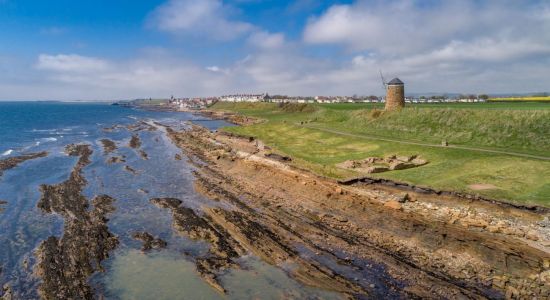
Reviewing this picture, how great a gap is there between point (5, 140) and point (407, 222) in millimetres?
88466

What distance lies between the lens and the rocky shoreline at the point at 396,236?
754 inches

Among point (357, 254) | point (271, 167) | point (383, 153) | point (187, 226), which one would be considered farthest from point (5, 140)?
point (357, 254)

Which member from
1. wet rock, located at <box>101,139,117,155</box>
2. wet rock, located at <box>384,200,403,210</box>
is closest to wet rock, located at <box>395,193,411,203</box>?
wet rock, located at <box>384,200,403,210</box>

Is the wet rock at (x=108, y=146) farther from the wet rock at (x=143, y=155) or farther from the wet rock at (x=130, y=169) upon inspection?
the wet rock at (x=130, y=169)

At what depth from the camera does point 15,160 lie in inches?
2165

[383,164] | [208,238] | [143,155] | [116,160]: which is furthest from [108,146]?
[383,164]

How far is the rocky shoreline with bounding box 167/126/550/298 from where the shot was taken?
754 inches

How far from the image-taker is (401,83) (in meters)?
64.8

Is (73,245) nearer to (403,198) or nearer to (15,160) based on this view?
(403,198)

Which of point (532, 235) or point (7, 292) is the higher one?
point (532, 235)

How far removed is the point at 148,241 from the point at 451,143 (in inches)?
1416

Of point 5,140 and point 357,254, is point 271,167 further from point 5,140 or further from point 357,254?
point 5,140

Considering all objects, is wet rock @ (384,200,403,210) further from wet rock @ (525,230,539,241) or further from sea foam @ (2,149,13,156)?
sea foam @ (2,149,13,156)

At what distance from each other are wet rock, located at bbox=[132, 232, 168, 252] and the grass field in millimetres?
18351
